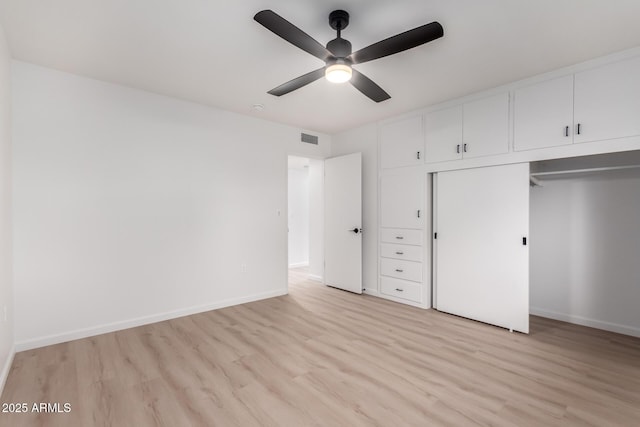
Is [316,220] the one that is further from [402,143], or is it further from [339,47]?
[339,47]

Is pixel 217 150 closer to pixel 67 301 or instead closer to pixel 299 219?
pixel 67 301

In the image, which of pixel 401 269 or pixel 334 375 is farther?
pixel 401 269

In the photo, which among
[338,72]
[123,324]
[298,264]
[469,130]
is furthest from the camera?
[298,264]

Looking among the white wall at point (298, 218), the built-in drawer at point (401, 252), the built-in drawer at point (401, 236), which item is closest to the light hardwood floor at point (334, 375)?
the built-in drawer at point (401, 252)

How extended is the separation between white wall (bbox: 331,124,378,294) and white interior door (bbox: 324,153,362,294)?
0.49ft

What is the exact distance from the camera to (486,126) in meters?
3.38

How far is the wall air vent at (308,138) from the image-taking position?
485 cm

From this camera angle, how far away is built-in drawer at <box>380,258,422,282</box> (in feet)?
13.0

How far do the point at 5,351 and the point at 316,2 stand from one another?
342 centimetres

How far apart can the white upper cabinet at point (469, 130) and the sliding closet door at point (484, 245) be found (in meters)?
0.23

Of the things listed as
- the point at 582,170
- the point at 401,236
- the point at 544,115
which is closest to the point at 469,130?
the point at 544,115

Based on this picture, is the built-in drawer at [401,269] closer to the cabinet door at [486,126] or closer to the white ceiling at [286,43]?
the cabinet door at [486,126]

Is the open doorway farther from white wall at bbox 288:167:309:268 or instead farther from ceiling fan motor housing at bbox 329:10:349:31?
ceiling fan motor housing at bbox 329:10:349:31

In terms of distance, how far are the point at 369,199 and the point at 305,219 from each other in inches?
117
